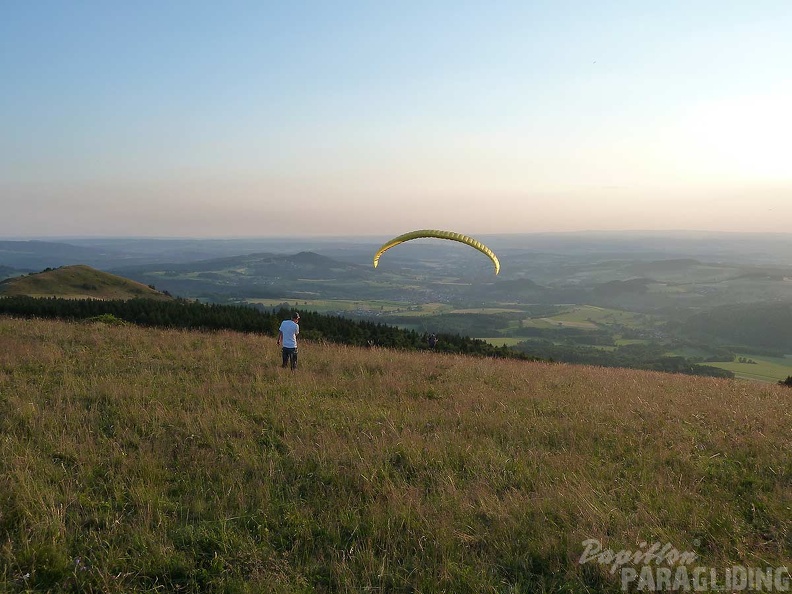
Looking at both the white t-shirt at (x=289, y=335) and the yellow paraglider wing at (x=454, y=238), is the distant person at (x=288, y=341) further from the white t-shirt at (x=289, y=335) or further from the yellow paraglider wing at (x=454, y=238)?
the yellow paraglider wing at (x=454, y=238)

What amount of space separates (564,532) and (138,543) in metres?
4.34

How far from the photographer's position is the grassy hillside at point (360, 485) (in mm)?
4090

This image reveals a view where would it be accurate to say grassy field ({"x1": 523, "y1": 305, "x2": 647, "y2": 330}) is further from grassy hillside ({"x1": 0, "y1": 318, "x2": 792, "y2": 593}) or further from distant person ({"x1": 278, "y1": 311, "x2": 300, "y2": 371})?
grassy hillside ({"x1": 0, "y1": 318, "x2": 792, "y2": 593})

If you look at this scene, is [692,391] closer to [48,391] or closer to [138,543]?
[138,543]

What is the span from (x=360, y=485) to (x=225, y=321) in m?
23.5

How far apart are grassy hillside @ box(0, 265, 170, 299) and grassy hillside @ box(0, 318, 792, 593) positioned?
1729 inches

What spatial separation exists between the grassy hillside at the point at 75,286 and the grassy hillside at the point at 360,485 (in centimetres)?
4391

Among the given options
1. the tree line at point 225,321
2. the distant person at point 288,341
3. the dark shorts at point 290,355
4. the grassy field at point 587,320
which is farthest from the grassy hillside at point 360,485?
the grassy field at point 587,320

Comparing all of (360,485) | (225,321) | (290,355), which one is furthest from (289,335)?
(225,321)

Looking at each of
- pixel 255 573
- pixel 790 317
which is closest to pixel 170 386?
pixel 255 573

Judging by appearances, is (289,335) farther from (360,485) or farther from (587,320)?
(587,320)

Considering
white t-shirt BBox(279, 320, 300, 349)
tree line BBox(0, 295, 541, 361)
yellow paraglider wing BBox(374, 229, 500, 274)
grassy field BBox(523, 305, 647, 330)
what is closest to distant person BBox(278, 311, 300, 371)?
white t-shirt BBox(279, 320, 300, 349)

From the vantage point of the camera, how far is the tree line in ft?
85.3

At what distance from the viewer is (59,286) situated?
161 feet
